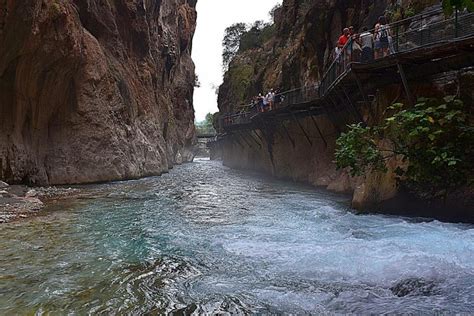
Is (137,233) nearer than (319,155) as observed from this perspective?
Yes

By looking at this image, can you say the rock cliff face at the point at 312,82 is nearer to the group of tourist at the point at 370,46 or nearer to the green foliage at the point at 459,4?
the group of tourist at the point at 370,46

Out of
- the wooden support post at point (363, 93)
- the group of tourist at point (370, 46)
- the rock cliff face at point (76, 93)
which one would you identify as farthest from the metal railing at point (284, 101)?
the rock cliff face at point (76, 93)

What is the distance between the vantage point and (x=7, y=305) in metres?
4.17

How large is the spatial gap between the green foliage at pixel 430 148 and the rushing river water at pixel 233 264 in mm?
1100

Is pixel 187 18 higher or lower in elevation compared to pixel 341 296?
higher

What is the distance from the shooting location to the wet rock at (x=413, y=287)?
4.69 m

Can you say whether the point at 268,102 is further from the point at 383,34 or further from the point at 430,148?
the point at 430,148

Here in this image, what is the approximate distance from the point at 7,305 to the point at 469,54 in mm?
10117

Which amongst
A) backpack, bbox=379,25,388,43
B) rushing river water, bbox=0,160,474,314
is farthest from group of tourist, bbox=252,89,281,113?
rushing river water, bbox=0,160,474,314

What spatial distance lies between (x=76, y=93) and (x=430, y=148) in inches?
622

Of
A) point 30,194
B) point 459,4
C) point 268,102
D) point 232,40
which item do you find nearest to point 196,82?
point 232,40

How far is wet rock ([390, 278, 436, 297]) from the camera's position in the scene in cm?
469

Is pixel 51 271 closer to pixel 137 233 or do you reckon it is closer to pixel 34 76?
pixel 137 233

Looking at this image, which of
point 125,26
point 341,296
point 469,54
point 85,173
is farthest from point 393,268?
point 125,26
